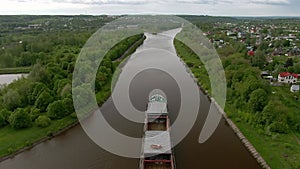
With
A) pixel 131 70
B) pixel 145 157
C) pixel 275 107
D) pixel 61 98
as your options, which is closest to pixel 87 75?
pixel 61 98

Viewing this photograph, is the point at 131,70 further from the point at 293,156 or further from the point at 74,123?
the point at 293,156

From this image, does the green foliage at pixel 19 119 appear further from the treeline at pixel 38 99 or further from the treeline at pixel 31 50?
the treeline at pixel 31 50

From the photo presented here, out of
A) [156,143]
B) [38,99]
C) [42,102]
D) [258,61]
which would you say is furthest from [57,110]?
[258,61]

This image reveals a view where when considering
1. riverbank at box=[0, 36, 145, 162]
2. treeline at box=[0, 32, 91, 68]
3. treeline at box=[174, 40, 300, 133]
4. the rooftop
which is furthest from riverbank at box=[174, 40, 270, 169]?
treeline at box=[0, 32, 91, 68]

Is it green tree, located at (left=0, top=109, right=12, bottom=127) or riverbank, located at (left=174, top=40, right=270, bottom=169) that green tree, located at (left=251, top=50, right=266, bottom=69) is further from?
green tree, located at (left=0, top=109, right=12, bottom=127)

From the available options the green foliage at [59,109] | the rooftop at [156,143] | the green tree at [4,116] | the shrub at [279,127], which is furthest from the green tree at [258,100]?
the green tree at [4,116]

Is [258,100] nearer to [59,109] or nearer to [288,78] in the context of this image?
[288,78]
